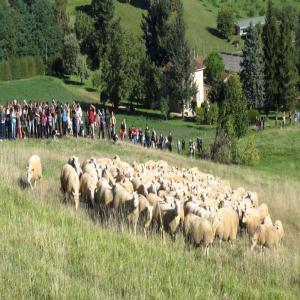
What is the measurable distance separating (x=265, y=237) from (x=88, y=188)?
5.54 metres

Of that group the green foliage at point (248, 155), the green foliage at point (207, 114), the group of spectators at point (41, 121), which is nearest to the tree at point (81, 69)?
the green foliage at point (207, 114)

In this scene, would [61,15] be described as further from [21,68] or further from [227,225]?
[227,225]

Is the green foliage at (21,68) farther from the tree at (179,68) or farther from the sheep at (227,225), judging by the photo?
the sheep at (227,225)

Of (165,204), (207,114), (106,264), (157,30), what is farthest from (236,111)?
(157,30)

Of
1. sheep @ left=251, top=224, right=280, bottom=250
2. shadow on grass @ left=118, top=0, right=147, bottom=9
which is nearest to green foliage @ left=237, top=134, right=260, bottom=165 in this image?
sheep @ left=251, top=224, right=280, bottom=250

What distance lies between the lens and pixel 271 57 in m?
76.9

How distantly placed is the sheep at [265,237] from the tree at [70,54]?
3599 inches

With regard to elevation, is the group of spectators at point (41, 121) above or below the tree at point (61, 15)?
below

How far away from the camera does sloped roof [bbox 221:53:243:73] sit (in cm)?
10562

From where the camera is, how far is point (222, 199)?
19391 mm

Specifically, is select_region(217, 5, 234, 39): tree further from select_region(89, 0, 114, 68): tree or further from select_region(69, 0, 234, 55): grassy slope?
select_region(89, 0, 114, 68): tree

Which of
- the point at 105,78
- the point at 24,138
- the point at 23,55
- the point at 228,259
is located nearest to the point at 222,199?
the point at 228,259

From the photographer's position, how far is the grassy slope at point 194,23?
138 meters

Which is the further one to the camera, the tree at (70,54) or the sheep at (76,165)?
the tree at (70,54)
